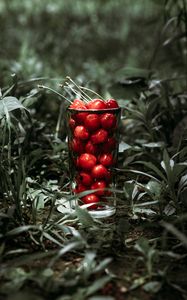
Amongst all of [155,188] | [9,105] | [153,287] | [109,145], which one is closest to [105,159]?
[109,145]

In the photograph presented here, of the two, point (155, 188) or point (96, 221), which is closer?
point (96, 221)

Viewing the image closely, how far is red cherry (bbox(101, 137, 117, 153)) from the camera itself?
108 centimetres

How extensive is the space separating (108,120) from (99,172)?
0.12 metres

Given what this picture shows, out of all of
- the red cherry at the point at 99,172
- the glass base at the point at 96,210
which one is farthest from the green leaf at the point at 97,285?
the red cherry at the point at 99,172

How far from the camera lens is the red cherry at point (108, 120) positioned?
3.46ft

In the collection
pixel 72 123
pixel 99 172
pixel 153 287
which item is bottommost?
pixel 153 287

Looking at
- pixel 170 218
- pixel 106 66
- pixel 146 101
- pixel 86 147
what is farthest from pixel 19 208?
pixel 106 66

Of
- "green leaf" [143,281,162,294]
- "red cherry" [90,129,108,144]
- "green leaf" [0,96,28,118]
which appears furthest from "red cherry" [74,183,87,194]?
"green leaf" [143,281,162,294]

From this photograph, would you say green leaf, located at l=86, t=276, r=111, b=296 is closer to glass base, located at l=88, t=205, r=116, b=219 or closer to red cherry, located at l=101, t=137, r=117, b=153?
glass base, located at l=88, t=205, r=116, b=219

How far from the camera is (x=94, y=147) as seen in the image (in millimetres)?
1068

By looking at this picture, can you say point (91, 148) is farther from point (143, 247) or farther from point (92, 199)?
point (143, 247)

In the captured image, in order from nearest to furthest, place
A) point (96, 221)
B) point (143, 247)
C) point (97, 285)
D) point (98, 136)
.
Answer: point (97, 285), point (143, 247), point (96, 221), point (98, 136)

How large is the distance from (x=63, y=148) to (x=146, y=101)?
335mm

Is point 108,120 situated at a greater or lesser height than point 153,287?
greater
